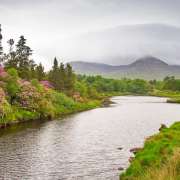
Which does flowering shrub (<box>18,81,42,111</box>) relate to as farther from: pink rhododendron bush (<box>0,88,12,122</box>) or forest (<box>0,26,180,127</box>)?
pink rhododendron bush (<box>0,88,12,122</box>)

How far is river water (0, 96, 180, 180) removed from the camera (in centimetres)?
4256

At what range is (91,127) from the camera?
8419 centimetres

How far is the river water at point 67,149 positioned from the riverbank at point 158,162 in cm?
343

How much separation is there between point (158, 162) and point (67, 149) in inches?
910

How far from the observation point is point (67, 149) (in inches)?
2228

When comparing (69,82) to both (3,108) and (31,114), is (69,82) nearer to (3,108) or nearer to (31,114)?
(31,114)

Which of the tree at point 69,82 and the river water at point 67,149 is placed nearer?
the river water at point 67,149

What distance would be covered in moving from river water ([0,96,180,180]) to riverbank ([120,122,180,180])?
3.43 metres

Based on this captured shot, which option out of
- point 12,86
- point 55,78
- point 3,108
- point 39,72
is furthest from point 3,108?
point 55,78

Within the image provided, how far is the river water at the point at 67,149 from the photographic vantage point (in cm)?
4256

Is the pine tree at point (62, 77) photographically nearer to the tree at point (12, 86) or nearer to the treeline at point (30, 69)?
the treeline at point (30, 69)

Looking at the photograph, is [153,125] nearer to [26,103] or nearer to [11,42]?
[26,103]

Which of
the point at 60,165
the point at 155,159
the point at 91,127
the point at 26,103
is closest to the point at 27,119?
the point at 26,103

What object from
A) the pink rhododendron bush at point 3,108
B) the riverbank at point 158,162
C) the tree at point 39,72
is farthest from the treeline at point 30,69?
the riverbank at point 158,162
